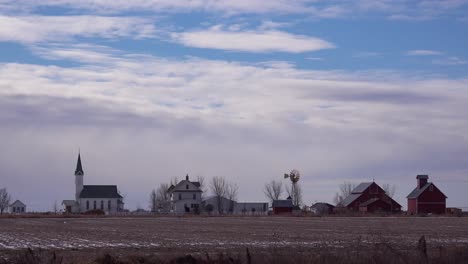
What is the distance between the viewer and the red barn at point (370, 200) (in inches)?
6727

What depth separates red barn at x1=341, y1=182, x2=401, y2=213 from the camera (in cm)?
17088

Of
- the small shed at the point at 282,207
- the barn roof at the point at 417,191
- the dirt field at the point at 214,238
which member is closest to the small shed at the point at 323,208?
the small shed at the point at 282,207

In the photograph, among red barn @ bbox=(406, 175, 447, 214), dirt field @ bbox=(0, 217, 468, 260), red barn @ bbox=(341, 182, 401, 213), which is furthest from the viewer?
red barn @ bbox=(341, 182, 401, 213)

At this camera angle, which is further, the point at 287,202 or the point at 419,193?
the point at 287,202

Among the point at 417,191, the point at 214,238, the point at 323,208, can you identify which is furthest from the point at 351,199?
the point at 214,238

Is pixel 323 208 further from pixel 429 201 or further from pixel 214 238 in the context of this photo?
pixel 214 238

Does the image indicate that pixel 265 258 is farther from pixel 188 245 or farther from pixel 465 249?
pixel 188 245

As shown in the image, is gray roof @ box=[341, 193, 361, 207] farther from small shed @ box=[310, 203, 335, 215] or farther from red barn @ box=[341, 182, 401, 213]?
small shed @ box=[310, 203, 335, 215]

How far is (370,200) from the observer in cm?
17338

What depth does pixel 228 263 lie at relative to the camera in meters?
27.2

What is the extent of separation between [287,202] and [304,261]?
550ft

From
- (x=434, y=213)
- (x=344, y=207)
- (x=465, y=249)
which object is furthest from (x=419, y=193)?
(x=465, y=249)

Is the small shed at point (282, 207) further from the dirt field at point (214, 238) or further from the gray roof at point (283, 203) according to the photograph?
the dirt field at point (214, 238)

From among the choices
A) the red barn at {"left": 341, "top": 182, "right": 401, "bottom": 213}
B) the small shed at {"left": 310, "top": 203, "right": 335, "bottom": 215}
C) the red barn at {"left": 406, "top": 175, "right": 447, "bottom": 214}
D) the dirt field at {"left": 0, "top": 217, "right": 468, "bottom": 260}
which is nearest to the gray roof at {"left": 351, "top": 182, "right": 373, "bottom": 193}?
the red barn at {"left": 341, "top": 182, "right": 401, "bottom": 213}
